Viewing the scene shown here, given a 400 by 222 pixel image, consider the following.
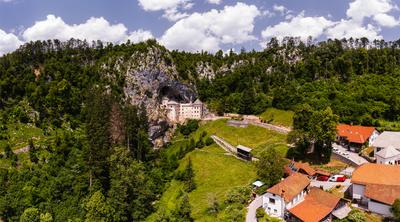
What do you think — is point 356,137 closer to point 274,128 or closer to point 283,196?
point 274,128

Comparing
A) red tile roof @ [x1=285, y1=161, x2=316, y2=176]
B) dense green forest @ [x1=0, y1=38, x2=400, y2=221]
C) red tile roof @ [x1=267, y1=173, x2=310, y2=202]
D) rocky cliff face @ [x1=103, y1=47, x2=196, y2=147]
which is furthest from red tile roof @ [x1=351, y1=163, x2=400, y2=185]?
rocky cliff face @ [x1=103, y1=47, x2=196, y2=147]

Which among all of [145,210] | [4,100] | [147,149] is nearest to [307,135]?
[145,210]

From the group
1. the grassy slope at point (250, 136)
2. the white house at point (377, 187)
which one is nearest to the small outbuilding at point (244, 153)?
the grassy slope at point (250, 136)

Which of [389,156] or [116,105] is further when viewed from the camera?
[116,105]

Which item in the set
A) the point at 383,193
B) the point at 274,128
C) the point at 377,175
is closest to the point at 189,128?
the point at 274,128

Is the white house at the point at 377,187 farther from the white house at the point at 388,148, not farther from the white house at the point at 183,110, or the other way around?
the white house at the point at 183,110

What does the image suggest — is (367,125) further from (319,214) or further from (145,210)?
(145,210)
